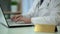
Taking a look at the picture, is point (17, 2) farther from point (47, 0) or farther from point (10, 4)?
point (47, 0)

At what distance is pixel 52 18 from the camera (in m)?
1.27

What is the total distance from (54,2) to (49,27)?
81cm

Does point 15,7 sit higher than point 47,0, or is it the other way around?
point 47,0

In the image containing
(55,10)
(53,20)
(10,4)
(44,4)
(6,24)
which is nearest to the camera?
(6,24)

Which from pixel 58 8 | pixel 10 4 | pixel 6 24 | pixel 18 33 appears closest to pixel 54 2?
pixel 58 8

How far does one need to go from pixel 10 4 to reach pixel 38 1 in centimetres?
151

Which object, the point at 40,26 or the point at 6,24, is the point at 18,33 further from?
the point at 6,24

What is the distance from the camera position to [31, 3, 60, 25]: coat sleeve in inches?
44.0

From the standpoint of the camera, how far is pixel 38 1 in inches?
67.9

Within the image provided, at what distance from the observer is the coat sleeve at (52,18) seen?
1.12 meters

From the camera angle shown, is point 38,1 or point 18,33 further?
point 38,1

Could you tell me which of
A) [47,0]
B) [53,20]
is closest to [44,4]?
[47,0]

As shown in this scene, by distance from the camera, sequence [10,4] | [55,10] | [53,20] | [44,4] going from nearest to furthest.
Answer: [53,20] → [55,10] → [44,4] → [10,4]

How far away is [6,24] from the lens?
946 mm
